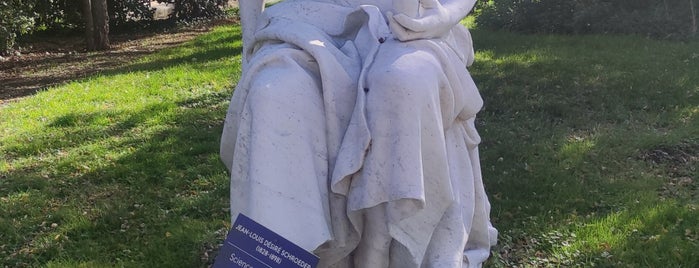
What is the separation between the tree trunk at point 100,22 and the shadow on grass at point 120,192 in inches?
192

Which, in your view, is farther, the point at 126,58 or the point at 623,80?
the point at 126,58

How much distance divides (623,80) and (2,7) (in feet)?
26.6

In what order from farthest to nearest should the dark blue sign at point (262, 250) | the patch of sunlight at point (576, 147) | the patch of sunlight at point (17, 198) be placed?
the patch of sunlight at point (576, 147) < the patch of sunlight at point (17, 198) < the dark blue sign at point (262, 250)

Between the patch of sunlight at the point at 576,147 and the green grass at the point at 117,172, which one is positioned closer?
the green grass at the point at 117,172

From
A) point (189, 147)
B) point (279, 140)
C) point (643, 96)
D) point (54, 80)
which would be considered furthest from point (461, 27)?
point (54, 80)

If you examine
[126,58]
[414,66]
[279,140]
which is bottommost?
[126,58]

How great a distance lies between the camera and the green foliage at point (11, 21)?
10.4 metres

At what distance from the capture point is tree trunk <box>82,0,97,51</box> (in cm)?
1138

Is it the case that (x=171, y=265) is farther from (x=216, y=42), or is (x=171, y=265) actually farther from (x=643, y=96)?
(x=216, y=42)

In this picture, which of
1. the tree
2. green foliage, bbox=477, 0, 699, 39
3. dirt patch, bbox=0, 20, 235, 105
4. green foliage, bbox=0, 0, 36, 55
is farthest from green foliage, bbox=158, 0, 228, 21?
green foliage, bbox=477, 0, 699, 39

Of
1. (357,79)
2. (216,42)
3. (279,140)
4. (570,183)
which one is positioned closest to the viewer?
(279,140)

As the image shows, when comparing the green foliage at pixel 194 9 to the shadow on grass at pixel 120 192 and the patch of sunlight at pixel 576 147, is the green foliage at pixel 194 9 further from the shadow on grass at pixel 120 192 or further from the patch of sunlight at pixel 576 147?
the patch of sunlight at pixel 576 147

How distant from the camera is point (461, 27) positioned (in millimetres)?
3176

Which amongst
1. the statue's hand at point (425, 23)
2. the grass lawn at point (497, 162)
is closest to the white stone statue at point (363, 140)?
the statue's hand at point (425, 23)
